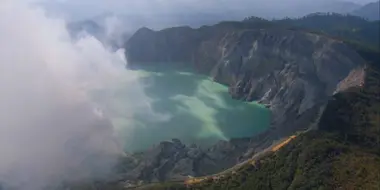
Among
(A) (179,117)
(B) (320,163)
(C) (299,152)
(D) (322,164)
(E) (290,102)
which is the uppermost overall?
(E) (290,102)

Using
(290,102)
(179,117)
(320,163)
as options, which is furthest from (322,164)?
(290,102)

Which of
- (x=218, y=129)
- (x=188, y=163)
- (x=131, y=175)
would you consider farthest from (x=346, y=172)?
(x=218, y=129)

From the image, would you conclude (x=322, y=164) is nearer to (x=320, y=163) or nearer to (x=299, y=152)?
(x=320, y=163)

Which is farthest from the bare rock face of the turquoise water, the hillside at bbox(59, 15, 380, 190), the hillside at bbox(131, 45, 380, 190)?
the hillside at bbox(131, 45, 380, 190)

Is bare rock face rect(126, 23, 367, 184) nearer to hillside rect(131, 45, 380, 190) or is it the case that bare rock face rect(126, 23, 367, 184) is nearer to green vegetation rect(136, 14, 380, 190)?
green vegetation rect(136, 14, 380, 190)

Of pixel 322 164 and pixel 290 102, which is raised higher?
pixel 290 102

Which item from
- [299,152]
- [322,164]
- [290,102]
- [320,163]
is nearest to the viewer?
[322,164]

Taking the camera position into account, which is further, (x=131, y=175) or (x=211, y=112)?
(x=211, y=112)

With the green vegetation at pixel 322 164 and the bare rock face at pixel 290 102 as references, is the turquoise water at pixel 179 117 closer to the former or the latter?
the bare rock face at pixel 290 102

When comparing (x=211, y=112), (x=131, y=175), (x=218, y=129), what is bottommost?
(x=131, y=175)

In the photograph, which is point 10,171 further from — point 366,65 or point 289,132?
point 366,65
